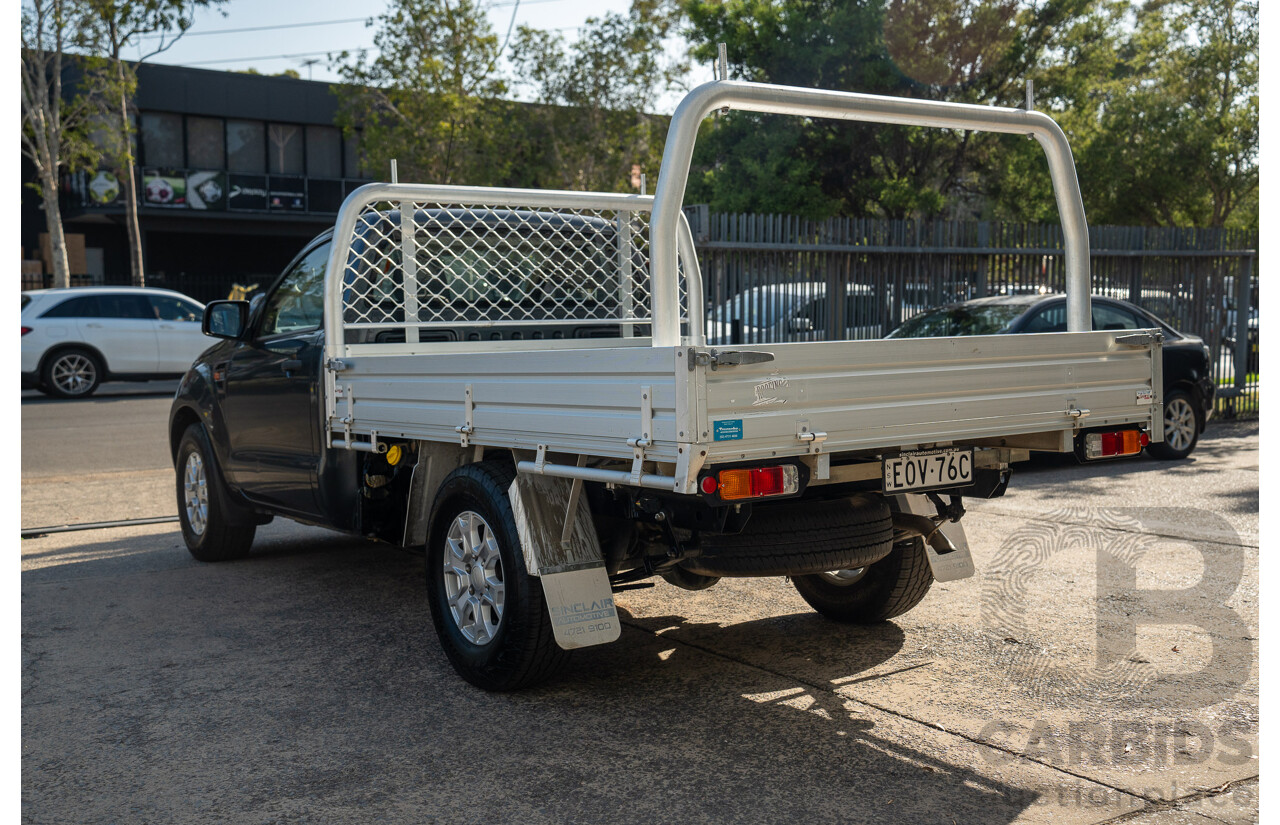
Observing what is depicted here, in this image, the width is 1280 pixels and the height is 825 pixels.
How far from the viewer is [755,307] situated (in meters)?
11.4

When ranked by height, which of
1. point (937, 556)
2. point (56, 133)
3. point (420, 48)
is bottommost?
point (937, 556)

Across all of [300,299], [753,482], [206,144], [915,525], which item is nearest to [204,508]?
[300,299]

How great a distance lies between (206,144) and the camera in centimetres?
3331

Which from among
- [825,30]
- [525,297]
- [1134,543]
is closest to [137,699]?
[525,297]

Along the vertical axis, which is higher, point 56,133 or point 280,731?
point 56,133

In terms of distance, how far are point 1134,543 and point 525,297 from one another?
13.3ft

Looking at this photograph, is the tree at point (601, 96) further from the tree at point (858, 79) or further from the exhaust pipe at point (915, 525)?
the exhaust pipe at point (915, 525)

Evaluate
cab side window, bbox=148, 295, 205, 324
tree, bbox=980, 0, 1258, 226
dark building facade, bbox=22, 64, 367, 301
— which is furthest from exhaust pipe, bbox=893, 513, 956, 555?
dark building facade, bbox=22, 64, 367, 301

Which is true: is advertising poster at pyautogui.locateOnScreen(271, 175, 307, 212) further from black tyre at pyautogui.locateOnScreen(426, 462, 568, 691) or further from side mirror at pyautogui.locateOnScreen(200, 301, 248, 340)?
black tyre at pyautogui.locateOnScreen(426, 462, 568, 691)

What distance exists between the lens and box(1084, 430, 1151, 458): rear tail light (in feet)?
15.1

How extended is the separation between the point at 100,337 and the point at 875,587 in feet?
53.3

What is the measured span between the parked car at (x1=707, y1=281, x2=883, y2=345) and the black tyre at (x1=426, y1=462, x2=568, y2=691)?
6.14 m

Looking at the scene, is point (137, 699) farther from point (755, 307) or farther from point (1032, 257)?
point (1032, 257)

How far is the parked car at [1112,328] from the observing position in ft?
32.6
